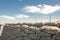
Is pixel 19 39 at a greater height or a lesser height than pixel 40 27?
lesser

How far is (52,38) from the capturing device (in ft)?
18.2

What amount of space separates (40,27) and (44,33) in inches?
17.2

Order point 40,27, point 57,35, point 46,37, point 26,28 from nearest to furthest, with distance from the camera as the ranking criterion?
point 57,35 → point 46,37 → point 40,27 → point 26,28

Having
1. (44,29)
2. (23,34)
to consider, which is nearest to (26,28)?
(23,34)

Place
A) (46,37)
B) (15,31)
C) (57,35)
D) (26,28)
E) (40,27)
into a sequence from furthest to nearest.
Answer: (15,31) → (26,28) → (40,27) → (46,37) → (57,35)

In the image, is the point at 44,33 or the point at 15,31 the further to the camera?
the point at 15,31

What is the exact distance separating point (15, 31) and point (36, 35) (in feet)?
6.04

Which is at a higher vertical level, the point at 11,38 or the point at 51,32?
the point at 51,32

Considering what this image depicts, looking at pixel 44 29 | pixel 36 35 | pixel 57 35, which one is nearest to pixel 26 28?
pixel 36 35

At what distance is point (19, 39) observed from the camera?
7.06m

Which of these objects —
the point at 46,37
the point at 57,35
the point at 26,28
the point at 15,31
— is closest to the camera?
the point at 57,35

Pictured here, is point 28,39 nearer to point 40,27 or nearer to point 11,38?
point 40,27

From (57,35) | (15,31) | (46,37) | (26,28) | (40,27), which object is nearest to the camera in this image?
(57,35)

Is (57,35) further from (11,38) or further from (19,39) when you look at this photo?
(11,38)
